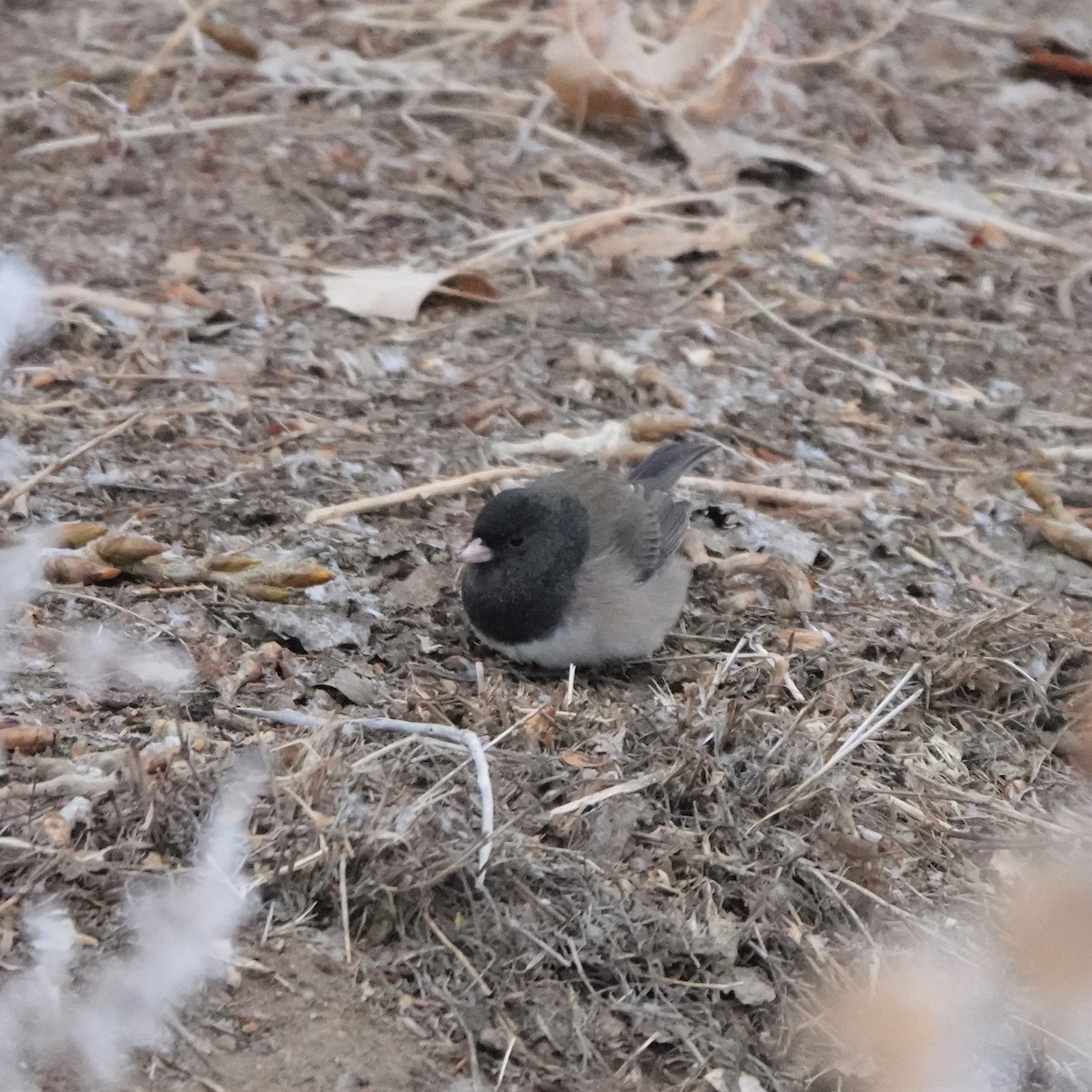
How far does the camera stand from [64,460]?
3123 mm

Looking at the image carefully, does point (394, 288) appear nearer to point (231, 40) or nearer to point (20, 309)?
point (20, 309)

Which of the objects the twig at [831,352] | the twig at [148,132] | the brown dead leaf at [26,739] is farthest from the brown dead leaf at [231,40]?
the brown dead leaf at [26,739]

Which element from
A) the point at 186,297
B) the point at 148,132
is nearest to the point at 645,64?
the point at 148,132

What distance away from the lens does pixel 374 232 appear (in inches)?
179

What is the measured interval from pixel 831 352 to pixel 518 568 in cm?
180

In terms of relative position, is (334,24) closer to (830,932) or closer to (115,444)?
(115,444)

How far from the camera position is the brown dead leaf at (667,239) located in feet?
15.2

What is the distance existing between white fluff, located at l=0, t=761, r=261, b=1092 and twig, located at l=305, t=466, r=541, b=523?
3.82 ft

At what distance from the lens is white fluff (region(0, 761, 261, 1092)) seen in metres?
1.74

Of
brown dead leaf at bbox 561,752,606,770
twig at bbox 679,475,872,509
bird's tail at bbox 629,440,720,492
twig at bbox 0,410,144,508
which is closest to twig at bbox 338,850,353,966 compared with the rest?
brown dead leaf at bbox 561,752,606,770

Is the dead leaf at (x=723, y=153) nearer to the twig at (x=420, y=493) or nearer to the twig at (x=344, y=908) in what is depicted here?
the twig at (x=420, y=493)

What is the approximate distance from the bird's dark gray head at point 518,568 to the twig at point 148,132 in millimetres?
2549

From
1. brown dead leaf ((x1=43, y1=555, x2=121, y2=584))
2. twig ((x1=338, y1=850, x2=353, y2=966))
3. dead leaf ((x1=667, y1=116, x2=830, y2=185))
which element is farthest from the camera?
dead leaf ((x1=667, y1=116, x2=830, y2=185))

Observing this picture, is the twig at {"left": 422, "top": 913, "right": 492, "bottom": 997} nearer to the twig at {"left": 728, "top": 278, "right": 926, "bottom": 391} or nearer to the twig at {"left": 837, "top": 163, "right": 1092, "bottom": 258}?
the twig at {"left": 728, "top": 278, "right": 926, "bottom": 391}
